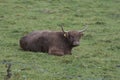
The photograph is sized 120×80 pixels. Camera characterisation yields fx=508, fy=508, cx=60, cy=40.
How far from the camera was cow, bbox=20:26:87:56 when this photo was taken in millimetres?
14748

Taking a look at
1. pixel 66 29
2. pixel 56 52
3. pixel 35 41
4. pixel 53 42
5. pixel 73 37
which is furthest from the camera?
pixel 66 29

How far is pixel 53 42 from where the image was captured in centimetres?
1491

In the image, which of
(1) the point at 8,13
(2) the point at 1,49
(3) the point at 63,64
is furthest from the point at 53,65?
(1) the point at 8,13

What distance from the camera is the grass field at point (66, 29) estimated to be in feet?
40.7

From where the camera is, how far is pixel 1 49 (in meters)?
15.1

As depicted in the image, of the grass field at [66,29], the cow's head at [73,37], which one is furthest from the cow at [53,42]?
the grass field at [66,29]

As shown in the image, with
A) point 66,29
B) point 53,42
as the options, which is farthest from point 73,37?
point 66,29

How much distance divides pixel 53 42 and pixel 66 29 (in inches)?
190

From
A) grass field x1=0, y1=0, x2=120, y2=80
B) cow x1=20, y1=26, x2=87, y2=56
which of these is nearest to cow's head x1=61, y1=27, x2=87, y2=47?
cow x1=20, y1=26, x2=87, y2=56

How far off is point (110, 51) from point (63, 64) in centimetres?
273

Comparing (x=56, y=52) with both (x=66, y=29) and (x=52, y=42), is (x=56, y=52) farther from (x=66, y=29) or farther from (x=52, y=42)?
(x=66, y=29)

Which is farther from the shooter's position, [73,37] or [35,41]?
[35,41]

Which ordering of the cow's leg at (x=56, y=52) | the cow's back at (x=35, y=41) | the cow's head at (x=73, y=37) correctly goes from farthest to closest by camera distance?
the cow's back at (x=35, y=41), the cow's head at (x=73, y=37), the cow's leg at (x=56, y=52)

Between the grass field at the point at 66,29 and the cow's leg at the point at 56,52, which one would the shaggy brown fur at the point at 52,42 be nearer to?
the cow's leg at the point at 56,52
